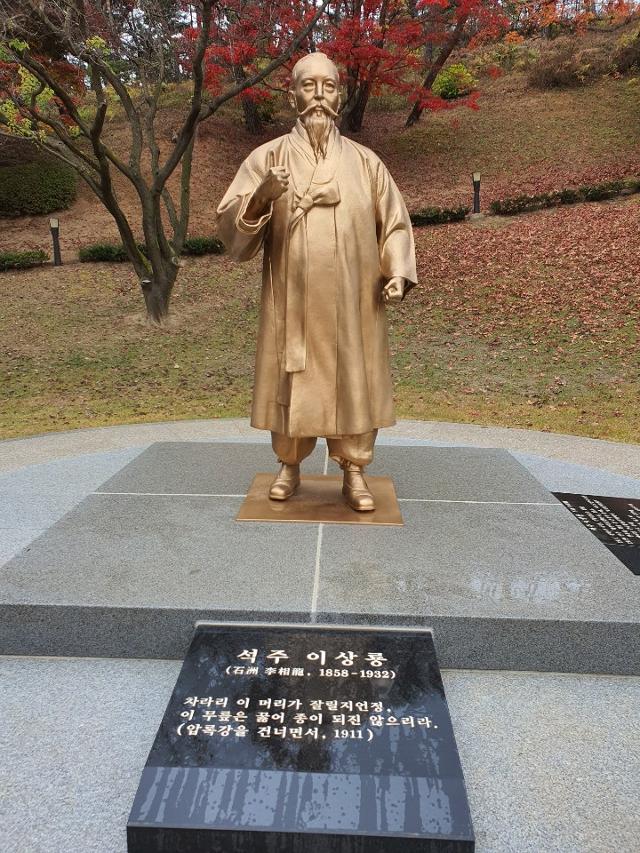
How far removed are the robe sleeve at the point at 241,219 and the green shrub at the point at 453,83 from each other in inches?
928

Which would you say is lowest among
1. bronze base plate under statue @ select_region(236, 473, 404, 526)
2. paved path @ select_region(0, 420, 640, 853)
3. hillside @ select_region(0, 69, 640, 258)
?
paved path @ select_region(0, 420, 640, 853)

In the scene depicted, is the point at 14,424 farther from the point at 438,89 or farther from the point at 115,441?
the point at 438,89

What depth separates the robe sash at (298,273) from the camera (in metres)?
3.62

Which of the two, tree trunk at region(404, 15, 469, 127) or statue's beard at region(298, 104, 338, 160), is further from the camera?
tree trunk at region(404, 15, 469, 127)

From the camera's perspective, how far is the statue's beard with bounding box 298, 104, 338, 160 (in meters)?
3.61

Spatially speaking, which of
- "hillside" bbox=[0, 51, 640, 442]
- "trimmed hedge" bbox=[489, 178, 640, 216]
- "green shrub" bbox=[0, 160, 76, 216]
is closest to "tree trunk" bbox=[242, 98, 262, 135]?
"hillside" bbox=[0, 51, 640, 442]

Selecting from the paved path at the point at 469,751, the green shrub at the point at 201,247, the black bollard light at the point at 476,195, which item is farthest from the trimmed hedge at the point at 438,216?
the paved path at the point at 469,751

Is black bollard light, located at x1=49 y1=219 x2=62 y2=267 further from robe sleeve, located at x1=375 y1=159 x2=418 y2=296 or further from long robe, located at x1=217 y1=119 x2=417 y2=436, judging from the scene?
robe sleeve, located at x1=375 y1=159 x2=418 y2=296

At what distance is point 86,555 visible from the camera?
347cm

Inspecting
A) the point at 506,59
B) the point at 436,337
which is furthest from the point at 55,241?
the point at 506,59

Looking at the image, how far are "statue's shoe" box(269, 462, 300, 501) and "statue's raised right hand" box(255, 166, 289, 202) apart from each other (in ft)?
5.00

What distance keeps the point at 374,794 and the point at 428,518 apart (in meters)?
2.09

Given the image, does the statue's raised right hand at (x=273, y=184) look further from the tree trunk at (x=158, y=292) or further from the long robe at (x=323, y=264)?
the tree trunk at (x=158, y=292)

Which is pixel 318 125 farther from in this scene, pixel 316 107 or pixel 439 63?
pixel 439 63
